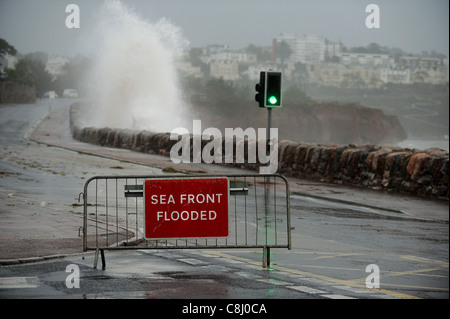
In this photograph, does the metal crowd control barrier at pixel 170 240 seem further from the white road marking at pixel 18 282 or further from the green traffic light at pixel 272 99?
the green traffic light at pixel 272 99

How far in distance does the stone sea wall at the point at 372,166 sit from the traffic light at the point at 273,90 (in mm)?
2660

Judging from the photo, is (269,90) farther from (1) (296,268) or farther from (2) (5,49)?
(2) (5,49)

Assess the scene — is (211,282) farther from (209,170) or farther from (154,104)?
(154,104)

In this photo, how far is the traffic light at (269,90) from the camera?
23.9 meters

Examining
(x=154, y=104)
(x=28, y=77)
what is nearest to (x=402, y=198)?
(x=154, y=104)

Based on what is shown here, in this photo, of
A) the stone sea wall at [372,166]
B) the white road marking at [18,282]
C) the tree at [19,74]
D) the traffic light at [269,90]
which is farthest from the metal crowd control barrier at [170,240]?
the tree at [19,74]

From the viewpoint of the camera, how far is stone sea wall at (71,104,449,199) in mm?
21391

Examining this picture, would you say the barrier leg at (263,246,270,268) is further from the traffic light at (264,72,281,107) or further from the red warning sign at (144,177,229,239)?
the traffic light at (264,72,281,107)

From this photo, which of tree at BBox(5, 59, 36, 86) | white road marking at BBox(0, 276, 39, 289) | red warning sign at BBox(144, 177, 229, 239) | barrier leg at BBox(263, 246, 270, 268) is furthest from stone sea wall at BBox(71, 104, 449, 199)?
tree at BBox(5, 59, 36, 86)

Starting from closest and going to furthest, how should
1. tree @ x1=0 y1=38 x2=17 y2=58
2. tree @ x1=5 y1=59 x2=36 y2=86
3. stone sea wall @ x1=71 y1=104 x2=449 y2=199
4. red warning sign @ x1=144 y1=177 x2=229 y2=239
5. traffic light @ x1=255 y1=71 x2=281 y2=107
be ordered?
red warning sign @ x1=144 y1=177 x2=229 y2=239 → stone sea wall @ x1=71 y1=104 x2=449 y2=199 → traffic light @ x1=255 y1=71 x2=281 y2=107 → tree @ x1=0 y1=38 x2=17 y2=58 → tree @ x1=5 y1=59 x2=36 y2=86

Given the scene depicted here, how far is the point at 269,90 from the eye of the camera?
2397 cm

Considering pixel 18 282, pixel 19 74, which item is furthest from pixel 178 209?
pixel 19 74

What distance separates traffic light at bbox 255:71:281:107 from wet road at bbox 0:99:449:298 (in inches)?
273

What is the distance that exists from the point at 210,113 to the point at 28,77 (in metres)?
34.2
